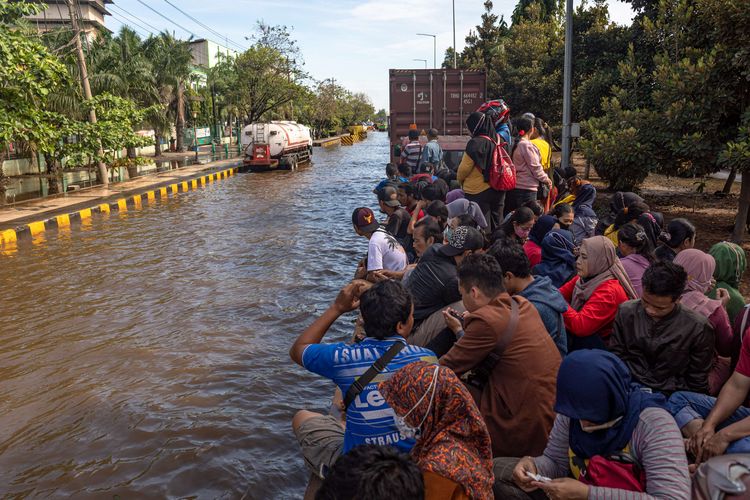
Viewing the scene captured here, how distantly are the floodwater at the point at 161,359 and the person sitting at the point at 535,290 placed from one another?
2109 mm

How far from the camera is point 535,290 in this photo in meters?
3.43

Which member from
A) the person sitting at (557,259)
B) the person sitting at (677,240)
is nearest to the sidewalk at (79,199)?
the person sitting at (557,259)

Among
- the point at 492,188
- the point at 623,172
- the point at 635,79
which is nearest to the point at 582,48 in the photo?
the point at 635,79

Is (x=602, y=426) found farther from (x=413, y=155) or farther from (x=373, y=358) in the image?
(x=413, y=155)

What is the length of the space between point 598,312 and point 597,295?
0.38ft

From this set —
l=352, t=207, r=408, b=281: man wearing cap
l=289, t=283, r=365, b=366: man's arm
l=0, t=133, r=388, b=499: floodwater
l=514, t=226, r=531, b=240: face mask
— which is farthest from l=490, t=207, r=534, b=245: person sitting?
l=289, t=283, r=365, b=366: man's arm

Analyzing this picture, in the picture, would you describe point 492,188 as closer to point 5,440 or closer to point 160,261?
point 5,440

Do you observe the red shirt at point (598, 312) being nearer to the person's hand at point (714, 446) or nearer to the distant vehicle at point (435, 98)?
the person's hand at point (714, 446)

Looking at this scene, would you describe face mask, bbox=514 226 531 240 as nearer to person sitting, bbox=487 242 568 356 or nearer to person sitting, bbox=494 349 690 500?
person sitting, bbox=487 242 568 356

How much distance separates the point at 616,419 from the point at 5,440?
185 inches

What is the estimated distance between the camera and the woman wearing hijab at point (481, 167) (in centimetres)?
688

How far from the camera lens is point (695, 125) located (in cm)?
861

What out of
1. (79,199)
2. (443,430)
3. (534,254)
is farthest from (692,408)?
(79,199)

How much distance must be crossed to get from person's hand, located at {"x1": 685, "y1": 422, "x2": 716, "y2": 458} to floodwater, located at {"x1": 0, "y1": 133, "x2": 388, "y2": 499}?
257cm
